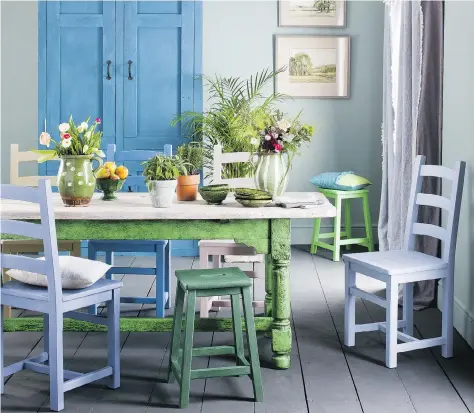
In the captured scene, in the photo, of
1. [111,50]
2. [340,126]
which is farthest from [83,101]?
[340,126]

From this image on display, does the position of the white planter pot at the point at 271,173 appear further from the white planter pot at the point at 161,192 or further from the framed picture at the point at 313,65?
the framed picture at the point at 313,65

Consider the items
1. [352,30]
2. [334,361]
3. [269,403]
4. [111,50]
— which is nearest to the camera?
[269,403]

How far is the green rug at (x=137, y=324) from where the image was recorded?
3.76 metres

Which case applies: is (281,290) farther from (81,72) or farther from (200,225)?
(81,72)

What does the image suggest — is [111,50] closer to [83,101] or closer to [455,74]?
[83,101]

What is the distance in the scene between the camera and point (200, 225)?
3.52 m

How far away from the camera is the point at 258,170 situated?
392 cm

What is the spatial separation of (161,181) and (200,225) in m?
0.28

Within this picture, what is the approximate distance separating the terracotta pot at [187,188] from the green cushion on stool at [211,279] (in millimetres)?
578

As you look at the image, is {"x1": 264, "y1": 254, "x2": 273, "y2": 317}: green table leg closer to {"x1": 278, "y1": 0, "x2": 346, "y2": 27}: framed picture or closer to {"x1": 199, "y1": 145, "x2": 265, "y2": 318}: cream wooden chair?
{"x1": 199, "y1": 145, "x2": 265, "y2": 318}: cream wooden chair

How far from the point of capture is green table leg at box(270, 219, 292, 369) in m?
3.55

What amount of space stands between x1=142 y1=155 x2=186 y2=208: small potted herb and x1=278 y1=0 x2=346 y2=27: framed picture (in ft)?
11.4

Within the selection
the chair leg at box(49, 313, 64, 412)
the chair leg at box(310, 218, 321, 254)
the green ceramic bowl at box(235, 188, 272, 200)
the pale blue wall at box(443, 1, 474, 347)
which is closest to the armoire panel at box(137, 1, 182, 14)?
the chair leg at box(310, 218, 321, 254)

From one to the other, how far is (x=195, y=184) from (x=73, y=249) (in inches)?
37.6
